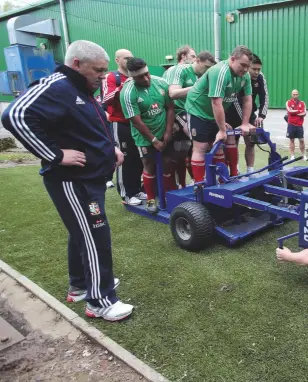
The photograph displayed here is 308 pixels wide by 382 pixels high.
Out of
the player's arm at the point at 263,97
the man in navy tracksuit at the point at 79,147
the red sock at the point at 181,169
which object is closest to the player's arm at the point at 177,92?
the red sock at the point at 181,169

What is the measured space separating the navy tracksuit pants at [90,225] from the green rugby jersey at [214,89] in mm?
1852

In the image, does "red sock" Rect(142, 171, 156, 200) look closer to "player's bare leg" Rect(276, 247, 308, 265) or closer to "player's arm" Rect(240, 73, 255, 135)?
"player's arm" Rect(240, 73, 255, 135)

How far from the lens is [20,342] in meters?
2.46

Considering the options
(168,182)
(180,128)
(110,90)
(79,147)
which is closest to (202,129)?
(180,128)

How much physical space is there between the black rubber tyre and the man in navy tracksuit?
1.09m

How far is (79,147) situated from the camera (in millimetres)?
2309

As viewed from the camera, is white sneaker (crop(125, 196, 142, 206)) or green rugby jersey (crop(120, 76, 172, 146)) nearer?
green rugby jersey (crop(120, 76, 172, 146))

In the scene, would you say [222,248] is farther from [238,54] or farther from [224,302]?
[238,54]

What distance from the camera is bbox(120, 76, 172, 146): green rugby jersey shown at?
4078 millimetres

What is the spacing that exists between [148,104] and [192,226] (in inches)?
60.5

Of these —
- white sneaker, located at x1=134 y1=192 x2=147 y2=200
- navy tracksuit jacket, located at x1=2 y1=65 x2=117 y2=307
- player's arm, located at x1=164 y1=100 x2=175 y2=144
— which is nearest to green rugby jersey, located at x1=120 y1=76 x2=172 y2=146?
player's arm, located at x1=164 y1=100 x2=175 y2=144

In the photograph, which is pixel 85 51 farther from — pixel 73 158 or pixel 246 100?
pixel 246 100

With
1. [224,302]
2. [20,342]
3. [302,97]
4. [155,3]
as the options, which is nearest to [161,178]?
[224,302]

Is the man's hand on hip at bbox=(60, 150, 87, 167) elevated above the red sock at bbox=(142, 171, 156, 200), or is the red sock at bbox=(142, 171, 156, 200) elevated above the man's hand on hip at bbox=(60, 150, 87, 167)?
the man's hand on hip at bbox=(60, 150, 87, 167)
